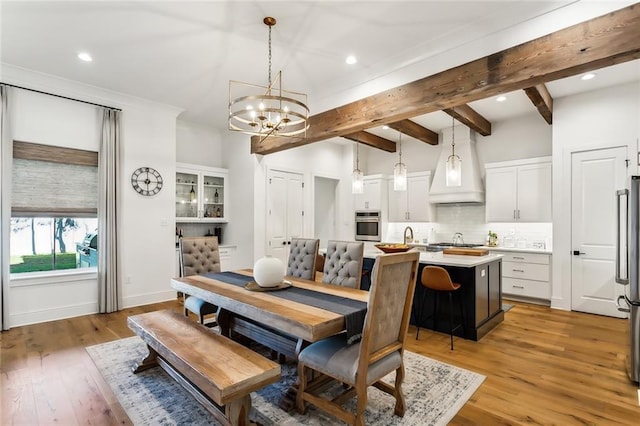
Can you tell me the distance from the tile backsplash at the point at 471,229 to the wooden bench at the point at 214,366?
525 cm

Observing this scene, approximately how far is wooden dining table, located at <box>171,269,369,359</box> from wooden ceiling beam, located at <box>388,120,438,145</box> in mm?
3530

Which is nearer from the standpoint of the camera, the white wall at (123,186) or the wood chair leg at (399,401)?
the wood chair leg at (399,401)

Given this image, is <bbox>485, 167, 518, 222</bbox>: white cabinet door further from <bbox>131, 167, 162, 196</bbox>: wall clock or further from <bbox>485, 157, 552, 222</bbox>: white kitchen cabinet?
<bbox>131, 167, 162, 196</bbox>: wall clock

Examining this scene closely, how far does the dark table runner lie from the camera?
2.13m

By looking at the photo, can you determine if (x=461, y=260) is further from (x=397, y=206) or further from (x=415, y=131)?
(x=397, y=206)

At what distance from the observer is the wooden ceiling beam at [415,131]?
560 centimetres

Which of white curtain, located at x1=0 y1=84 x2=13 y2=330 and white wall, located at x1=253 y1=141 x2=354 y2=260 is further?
white wall, located at x1=253 y1=141 x2=354 y2=260

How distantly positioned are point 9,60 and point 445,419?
558 cm

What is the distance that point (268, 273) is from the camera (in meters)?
2.82

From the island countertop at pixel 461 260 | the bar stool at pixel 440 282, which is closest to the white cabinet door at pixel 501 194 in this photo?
the island countertop at pixel 461 260

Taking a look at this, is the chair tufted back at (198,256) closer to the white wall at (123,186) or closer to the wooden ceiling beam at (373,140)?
the white wall at (123,186)

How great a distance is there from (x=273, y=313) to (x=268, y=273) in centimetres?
70

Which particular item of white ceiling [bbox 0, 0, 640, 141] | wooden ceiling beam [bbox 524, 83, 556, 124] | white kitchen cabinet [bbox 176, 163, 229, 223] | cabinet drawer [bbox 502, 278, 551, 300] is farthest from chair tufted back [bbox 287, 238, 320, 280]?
cabinet drawer [bbox 502, 278, 551, 300]

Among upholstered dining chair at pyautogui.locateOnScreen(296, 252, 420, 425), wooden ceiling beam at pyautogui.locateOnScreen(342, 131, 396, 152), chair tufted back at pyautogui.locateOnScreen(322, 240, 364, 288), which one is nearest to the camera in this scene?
upholstered dining chair at pyautogui.locateOnScreen(296, 252, 420, 425)
